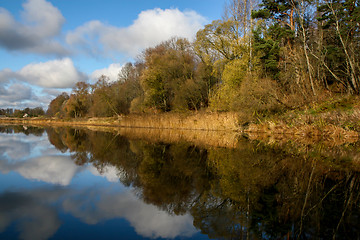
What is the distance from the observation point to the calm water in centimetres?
310

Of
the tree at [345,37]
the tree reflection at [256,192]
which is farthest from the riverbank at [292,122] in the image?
the tree reflection at [256,192]

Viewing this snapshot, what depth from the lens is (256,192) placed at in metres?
4.53

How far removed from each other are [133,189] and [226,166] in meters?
3.15

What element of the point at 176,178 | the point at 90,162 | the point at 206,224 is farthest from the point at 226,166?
the point at 90,162

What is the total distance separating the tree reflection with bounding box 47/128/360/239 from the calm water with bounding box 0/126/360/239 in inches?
0.6

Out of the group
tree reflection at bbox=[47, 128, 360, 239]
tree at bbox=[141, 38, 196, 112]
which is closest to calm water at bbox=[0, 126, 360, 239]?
tree reflection at bbox=[47, 128, 360, 239]

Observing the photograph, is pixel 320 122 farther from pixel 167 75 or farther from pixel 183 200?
pixel 167 75

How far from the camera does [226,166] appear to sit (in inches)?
273

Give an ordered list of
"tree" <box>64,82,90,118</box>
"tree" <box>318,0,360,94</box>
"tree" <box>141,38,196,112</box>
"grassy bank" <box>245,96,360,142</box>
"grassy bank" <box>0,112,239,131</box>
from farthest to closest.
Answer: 1. "tree" <box>64,82,90,118</box>
2. "tree" <box>141,38,196,112</box>
3. "grassy bank" <box>0,112,239,131</box>
4. "tree" <box>318,0,360,94</box>
5. "grassy bank" <box>245,96,360,142</box>

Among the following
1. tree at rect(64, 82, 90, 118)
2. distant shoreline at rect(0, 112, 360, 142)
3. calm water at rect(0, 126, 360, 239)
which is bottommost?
calm water at rect(0, 126, 360, 239)

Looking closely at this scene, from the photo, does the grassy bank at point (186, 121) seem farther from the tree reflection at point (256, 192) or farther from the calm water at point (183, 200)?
the calm water at point (183, 200)

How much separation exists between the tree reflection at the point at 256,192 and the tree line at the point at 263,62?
11.4 meters

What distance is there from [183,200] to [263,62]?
2065 centimetres

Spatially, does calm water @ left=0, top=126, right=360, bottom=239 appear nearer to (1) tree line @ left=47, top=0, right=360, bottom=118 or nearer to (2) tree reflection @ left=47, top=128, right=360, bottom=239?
(2) tree reflection @ left=47, top=128, right=360, bottom=239
